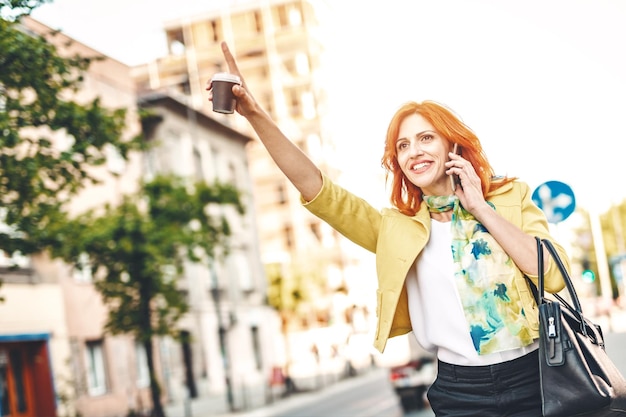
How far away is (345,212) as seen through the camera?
318 centimetres

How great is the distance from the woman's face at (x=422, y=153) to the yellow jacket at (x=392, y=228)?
12cm

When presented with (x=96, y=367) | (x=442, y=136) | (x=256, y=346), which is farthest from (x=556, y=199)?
(x=256, y=346)

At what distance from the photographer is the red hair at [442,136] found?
3.21m

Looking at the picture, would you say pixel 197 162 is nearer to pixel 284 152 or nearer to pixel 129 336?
pixel 129 336

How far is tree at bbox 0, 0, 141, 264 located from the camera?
10.8 meters

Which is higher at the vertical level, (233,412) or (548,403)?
(548,403)

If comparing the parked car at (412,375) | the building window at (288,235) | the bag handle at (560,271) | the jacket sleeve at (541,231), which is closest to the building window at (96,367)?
the parked car at (412,375)

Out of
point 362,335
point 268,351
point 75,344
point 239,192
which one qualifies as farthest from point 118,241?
point 362,335

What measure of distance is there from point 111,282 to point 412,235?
19.6 meters

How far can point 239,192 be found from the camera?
24.8 meters

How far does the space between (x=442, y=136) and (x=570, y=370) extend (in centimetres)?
91

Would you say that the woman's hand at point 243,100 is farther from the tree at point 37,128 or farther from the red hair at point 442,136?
the tree at point 37,128

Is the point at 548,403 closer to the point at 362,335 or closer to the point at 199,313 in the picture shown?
the point at 199,313

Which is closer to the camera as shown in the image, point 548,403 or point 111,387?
point 548,403
